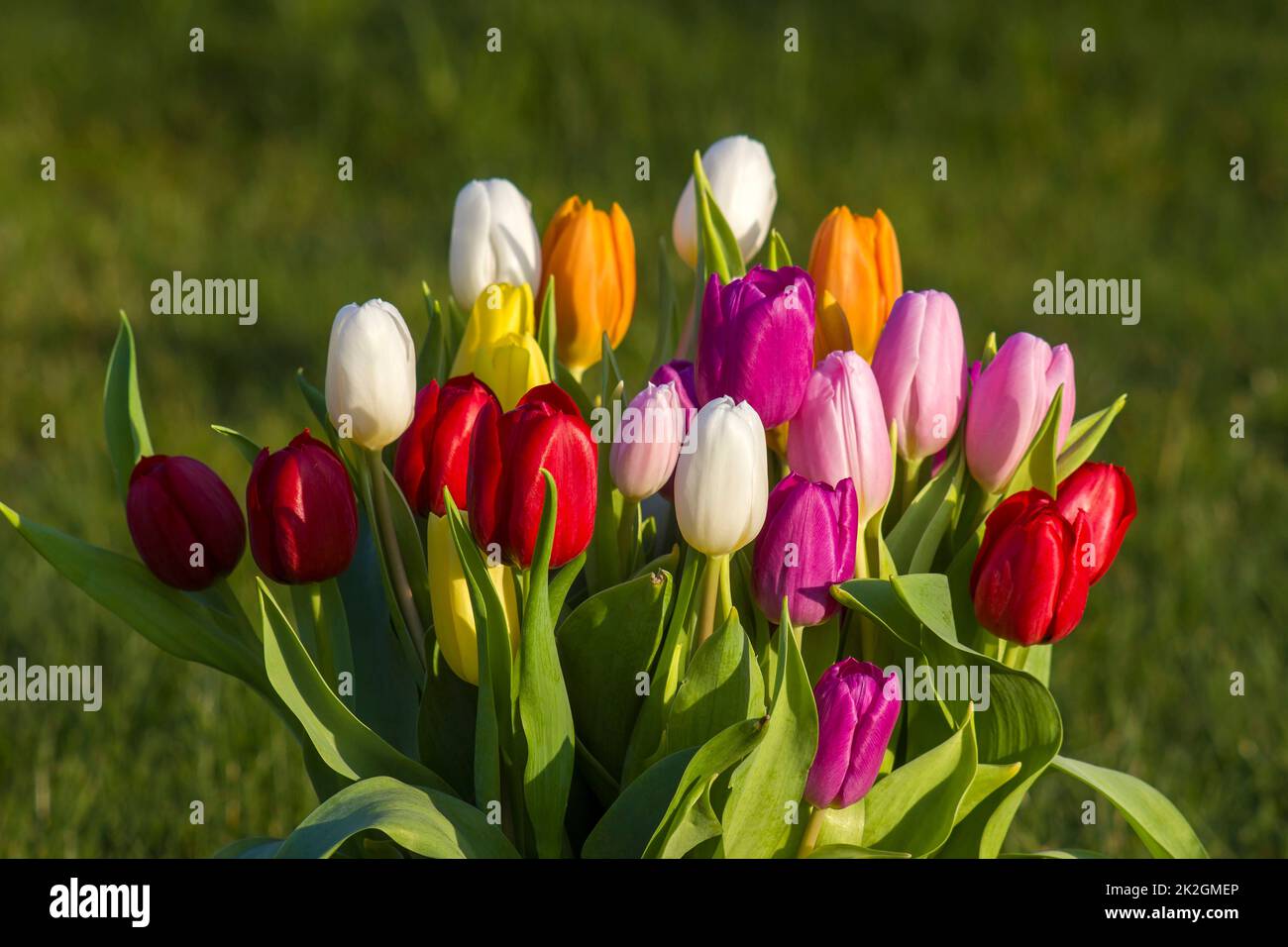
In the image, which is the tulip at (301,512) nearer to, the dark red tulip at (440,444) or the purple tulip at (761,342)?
the dark red tulip at (440,444)

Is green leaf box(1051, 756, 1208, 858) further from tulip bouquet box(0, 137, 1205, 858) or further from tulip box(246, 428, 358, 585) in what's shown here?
tulip box(246, 428, 358, 585)

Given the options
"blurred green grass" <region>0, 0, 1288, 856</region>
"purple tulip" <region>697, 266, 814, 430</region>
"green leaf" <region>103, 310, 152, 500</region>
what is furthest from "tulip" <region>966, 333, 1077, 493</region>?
"blurred green grass" <region>0, 0, 1288, 856</region>

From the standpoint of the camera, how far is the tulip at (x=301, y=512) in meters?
0.79

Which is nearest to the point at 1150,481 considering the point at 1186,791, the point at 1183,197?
the point at 1186,791

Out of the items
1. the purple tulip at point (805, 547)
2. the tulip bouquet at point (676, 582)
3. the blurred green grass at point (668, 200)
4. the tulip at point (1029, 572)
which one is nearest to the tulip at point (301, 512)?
the tulip bouquet at point (676, 582)

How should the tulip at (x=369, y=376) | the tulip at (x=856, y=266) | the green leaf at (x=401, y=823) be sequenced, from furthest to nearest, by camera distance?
the tulip at (x=856, y=266), the tulip at (x=369, y=376), the green leaf at (x=401, y=823)

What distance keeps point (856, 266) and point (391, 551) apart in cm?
32

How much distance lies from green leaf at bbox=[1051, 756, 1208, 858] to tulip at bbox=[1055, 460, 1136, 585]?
113mm

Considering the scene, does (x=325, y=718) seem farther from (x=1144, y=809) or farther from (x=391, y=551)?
(x=1144, y=809)

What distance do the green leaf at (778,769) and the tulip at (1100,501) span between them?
0.65ft

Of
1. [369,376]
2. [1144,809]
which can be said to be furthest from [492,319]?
[1144,809]

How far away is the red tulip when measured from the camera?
73 centimetres

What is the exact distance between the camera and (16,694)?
1.71m

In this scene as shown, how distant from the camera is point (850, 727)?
72 centimetres
